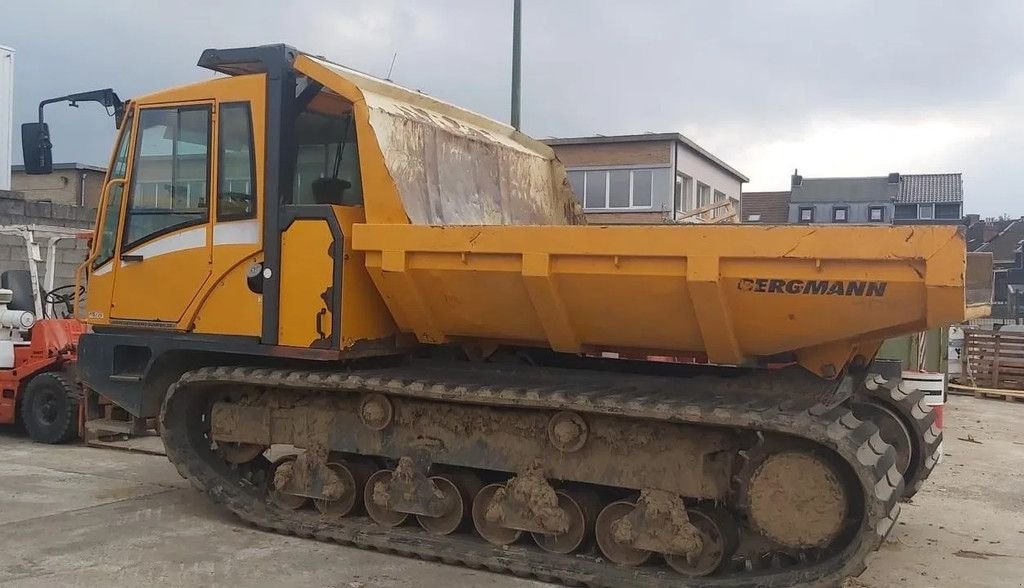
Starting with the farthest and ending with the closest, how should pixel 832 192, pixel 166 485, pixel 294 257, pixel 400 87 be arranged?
pixel 832 192 → pixel 166 485 → pixel 400 87 → pixel 294 257

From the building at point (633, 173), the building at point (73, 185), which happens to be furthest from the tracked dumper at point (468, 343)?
the building at point (73, 185)

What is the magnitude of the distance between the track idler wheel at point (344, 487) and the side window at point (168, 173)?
6.74ft

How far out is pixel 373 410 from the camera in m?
6.27

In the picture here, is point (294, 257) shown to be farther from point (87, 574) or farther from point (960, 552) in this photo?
point (960, 552)

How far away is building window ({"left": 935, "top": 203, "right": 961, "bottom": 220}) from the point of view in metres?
55.7

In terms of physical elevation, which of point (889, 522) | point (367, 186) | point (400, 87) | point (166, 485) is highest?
point (400, 87)

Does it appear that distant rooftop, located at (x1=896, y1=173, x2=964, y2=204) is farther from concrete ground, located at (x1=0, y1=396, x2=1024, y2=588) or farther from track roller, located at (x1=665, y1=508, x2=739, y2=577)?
track roller, located at (x1=665, y1=508, x2=739, y2=577)

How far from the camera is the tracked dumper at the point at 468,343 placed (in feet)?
16.7

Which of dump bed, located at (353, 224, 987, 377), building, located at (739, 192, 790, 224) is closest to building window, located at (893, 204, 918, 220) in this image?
building, located at (739, 192, 790, 224)

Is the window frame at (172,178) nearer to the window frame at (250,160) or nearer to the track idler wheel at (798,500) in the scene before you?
the window frame at (250,160)

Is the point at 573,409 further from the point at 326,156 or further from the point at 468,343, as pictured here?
the point at 326,156

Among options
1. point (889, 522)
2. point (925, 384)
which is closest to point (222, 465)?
point (889, 522)

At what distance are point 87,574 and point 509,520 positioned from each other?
2.55 metres

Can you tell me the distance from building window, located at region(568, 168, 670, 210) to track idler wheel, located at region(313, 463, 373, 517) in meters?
23.8
